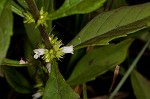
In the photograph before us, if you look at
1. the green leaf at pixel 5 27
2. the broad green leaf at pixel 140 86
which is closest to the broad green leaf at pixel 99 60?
the broad green leaf at pixel 140 86

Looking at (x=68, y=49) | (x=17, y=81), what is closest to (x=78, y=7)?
(x=68, y=49)

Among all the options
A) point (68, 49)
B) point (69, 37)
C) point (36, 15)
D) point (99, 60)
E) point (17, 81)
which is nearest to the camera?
point (36, 15)

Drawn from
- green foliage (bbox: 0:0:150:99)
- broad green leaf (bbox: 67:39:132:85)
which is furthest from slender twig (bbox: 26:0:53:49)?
broad green leaf (bbox: 67:39:132:85)

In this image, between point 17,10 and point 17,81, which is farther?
point 17,81

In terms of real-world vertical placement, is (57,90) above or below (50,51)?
below

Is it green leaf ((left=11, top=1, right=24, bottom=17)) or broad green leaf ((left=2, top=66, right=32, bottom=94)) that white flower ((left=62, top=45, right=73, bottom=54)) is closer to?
green leaf ((left=11, top=1, right=24, bottom=17))

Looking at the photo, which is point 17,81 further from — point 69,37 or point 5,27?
point 5,27

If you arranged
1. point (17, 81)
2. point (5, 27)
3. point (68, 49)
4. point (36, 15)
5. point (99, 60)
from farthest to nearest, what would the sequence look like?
point (17, 81) < point (99, 60) < point (68, 49) < point (36, 15) < point (5, 27)
